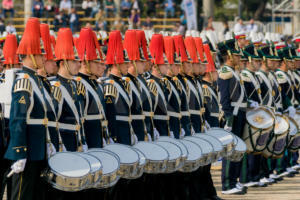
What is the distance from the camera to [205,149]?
9109 mm

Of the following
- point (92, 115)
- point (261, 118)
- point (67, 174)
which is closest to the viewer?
point (67, 174)

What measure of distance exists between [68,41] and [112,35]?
3.51 feet

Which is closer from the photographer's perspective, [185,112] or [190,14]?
[185,112]

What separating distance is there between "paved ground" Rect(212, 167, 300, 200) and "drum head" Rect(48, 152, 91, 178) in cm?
425

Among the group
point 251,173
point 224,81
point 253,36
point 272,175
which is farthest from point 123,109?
point 253,36

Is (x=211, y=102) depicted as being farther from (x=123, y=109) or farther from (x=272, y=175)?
(x=272, y=175)

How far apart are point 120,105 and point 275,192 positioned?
3.97 m

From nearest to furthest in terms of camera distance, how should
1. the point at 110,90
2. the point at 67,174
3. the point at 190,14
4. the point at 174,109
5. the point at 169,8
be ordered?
the point at 67,174 → the point at 110,90 → the point at 174,109 → the point at 190,14 → the point at 169,8

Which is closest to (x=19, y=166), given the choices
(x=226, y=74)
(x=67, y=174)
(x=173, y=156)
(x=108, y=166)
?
→ (x=67, y=174)

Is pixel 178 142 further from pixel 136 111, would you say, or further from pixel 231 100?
pixel 231 100

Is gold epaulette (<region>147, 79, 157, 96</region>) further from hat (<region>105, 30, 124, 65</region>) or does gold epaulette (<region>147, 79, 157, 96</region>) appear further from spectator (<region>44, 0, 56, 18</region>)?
spectator (<region>44, 0, 56, 18</region>)

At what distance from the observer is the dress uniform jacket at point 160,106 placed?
9.02 metres

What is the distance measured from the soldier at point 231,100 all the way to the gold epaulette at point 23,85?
4.77 meters

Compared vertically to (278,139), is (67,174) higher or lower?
higher
